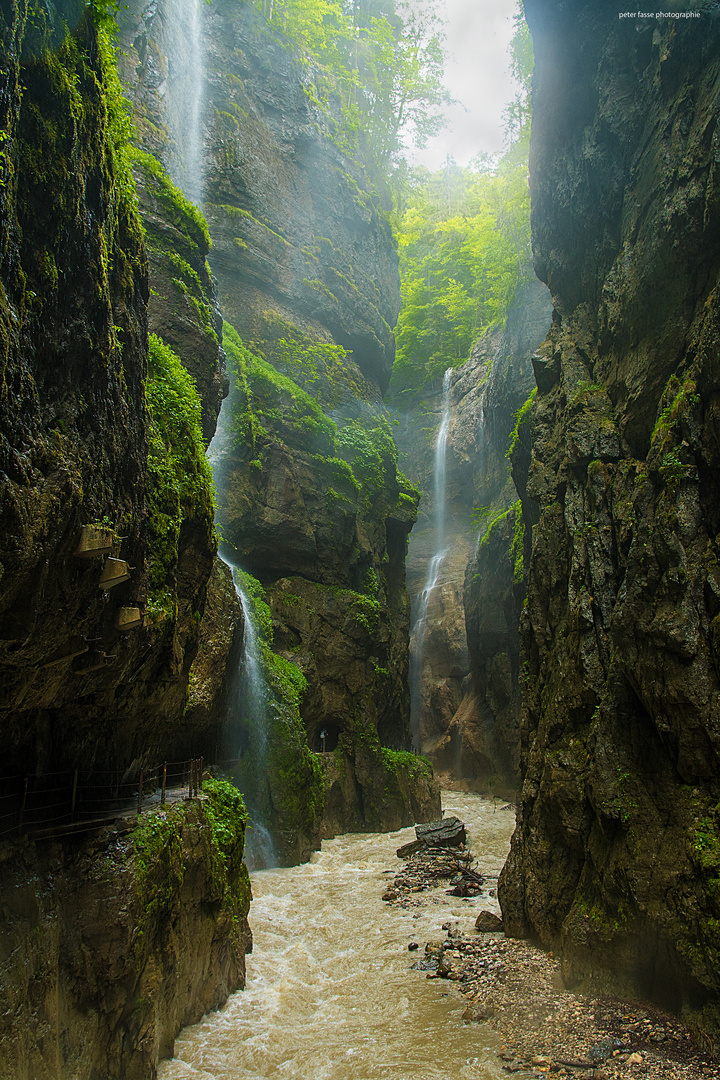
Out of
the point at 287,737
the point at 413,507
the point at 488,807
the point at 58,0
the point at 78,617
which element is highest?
the point at 413,507

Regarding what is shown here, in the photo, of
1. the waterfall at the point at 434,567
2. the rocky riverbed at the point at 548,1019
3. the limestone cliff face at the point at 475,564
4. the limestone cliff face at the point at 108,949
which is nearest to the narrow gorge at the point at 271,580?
the limestone cliff face at the point at 108,949

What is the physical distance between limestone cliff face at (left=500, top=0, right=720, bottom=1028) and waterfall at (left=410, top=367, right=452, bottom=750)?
23.4 metres

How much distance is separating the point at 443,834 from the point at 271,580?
10.3m

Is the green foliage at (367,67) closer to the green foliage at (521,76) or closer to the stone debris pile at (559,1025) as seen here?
the green foliage at (521,76)

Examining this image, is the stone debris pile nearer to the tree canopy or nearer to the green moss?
the green moss

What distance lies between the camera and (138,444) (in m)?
7.16

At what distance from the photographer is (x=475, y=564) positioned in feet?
108

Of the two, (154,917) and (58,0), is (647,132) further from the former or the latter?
(154,917)

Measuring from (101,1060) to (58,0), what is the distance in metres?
9.33

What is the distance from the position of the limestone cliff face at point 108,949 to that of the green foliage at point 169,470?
9.75 feet

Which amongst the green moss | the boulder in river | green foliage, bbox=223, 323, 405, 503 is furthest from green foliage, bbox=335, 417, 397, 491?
the green moss

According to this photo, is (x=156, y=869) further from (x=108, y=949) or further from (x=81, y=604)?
(x=81, y=604)

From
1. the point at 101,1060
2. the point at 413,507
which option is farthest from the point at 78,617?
the point at 413,507

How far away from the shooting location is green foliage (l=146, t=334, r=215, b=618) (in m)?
8.77
